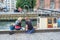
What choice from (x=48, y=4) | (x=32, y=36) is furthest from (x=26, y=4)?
(x=32, y=36)

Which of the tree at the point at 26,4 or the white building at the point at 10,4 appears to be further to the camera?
the white building at the point at 10,4

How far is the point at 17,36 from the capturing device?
14109 millimetres

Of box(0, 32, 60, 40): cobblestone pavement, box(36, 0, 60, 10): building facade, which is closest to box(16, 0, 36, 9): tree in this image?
box(36, 0, 60, 10): building facade

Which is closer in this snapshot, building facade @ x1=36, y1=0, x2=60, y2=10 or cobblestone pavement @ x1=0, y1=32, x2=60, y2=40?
cobblestone pavement @ x1=0, y1=32, x2=60, y2=40

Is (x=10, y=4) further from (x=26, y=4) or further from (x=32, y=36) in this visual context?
(x=32, y=36)

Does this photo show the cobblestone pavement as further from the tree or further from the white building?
the white building

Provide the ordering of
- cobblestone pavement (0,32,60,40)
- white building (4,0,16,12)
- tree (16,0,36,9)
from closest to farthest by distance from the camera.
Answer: cobblestone pavement (0,32,60,40) < tree (16,0,36,9) < white building (4,0,16,12)

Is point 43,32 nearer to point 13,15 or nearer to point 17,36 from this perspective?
point 17,36

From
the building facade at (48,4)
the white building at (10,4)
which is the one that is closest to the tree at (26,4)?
the building facade at (48,4)

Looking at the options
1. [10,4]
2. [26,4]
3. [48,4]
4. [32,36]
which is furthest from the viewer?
[10,4]

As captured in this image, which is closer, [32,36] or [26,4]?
[32,36]

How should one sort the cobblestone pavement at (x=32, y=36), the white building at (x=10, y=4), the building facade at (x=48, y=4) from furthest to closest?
the white building at (x=10, y=4)
the building facade at (x=48, y=4)
the cobblestone pavement at (x=32, y=36)

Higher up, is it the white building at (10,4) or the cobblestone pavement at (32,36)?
the cobblestone pavement at (32,36)

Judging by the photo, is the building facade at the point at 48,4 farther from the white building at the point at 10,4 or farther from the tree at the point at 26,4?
the white building at the point at 10,4
